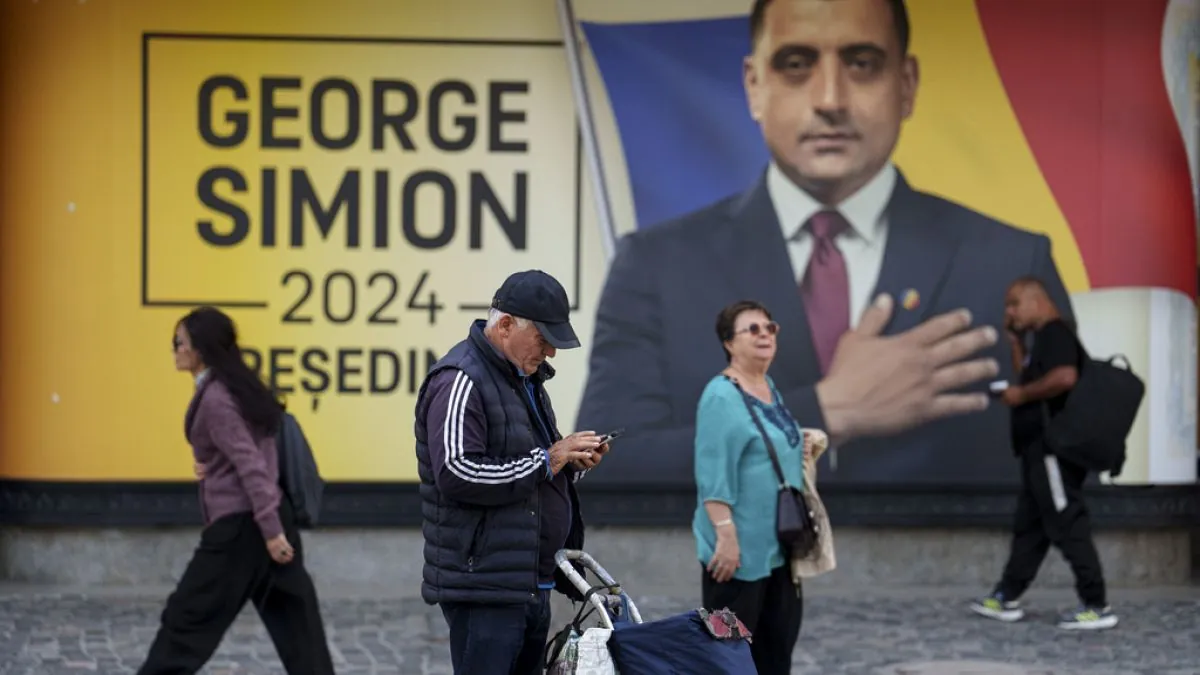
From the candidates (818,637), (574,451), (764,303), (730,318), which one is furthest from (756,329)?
(764,303)

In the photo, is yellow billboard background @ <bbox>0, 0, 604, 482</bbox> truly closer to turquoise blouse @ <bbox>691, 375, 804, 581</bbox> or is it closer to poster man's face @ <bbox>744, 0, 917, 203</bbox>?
poster man's face @ <bbox>744, 0, 917, 203</bbox>

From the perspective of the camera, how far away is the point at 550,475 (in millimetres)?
5328

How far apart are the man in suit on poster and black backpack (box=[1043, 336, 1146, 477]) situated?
980 millimetres

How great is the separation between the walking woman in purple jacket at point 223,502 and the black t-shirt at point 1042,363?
456 cm

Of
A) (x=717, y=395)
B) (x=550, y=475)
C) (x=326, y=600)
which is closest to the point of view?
(x=550, y=475)

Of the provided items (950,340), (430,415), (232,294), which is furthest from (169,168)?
(430,415)

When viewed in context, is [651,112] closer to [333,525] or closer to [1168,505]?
[333,525]

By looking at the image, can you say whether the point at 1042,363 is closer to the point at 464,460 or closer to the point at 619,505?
the point at 619,505

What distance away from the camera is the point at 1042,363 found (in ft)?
33.3

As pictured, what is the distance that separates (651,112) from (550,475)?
5966 mm

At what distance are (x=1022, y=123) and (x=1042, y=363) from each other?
172 centimetres

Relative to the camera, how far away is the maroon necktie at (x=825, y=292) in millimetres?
11000

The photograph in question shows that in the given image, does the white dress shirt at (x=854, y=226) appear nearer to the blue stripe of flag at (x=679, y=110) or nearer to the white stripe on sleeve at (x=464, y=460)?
the blue stripe of flag at (x=679, y=110)

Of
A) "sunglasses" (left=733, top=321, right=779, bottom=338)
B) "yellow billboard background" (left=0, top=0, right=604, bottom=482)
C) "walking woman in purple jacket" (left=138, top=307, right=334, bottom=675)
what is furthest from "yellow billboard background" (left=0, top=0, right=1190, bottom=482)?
"sunglasses" (left=733, top=321, right=779, bottom=338)
